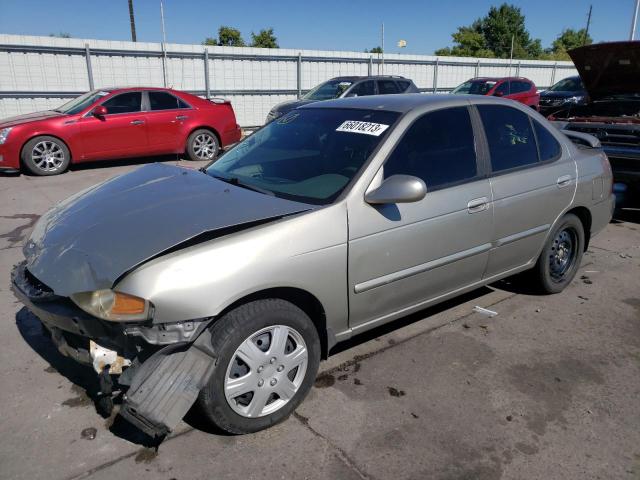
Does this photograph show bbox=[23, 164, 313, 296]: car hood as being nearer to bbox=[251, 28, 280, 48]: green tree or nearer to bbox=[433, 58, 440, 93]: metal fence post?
bbox=[433, 58, 440, 93]: metal fence post

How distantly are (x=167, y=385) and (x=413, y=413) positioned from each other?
135 centimetres

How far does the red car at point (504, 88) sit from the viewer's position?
52.0 ft

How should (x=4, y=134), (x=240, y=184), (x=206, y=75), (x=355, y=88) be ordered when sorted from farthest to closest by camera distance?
(x=206, y=75) < (x=355, y=88) < (x=4, y=134) < (x=240, y=184)

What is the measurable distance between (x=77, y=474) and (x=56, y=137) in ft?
26.3

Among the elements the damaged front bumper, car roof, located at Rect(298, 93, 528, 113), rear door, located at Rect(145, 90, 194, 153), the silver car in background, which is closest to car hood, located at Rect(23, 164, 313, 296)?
the silver car in background

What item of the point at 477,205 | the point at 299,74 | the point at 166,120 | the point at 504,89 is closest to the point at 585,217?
the point at 477,205

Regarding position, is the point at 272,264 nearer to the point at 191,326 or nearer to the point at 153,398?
the point at 191,326

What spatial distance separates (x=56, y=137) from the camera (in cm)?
902

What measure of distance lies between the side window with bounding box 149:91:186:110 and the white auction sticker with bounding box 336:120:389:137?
7576 mm

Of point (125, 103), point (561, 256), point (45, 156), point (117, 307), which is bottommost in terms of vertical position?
point (561, 256)

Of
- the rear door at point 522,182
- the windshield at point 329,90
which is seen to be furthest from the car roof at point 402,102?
the windshield at point 329,90

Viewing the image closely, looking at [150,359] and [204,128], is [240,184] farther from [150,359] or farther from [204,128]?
[204,128]

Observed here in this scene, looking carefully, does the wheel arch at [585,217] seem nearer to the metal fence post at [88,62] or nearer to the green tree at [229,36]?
the metal fence post at [88,62]

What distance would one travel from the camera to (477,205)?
134 inches
